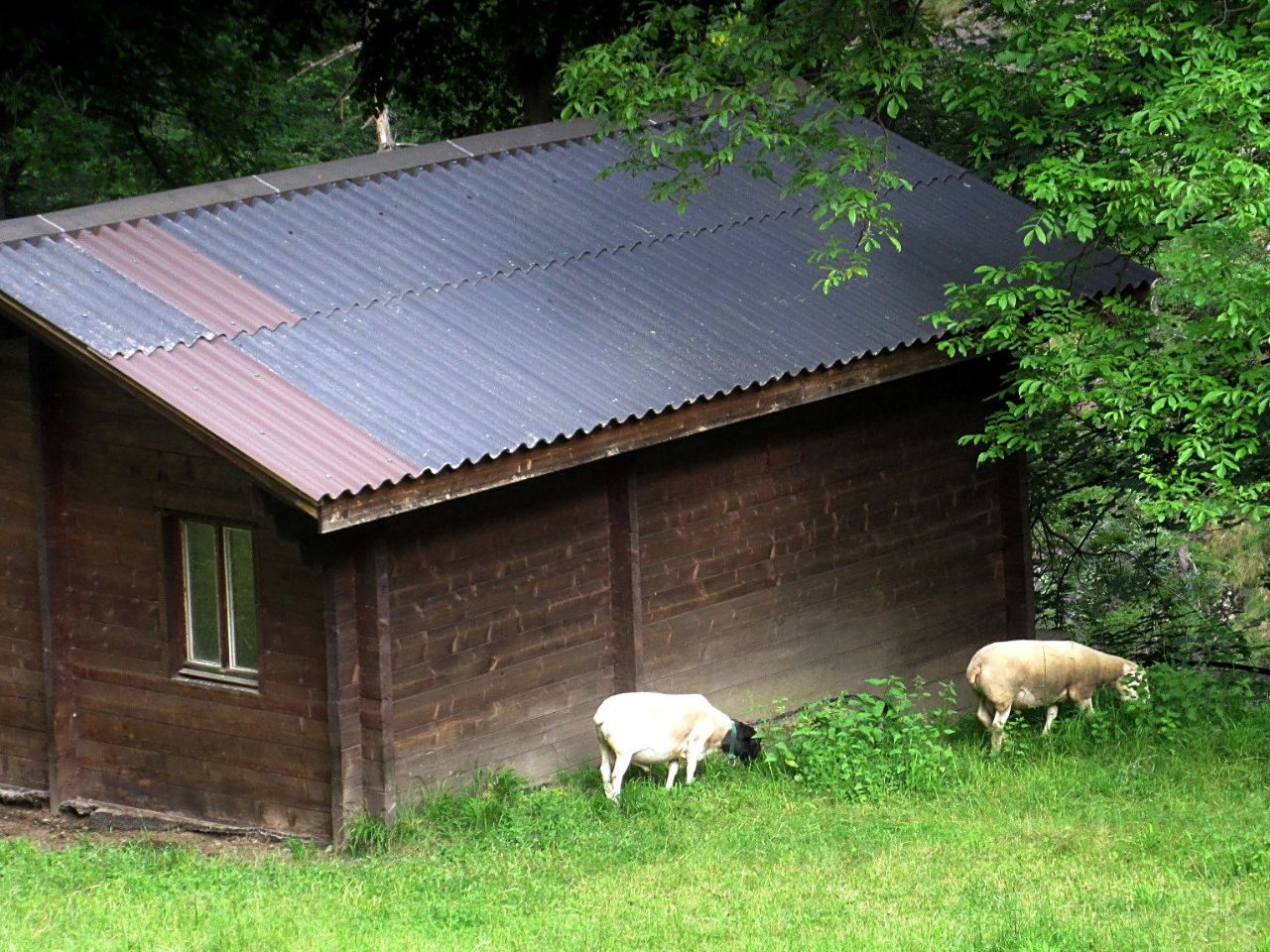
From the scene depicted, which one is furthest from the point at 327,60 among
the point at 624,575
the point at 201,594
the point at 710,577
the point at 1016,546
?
the point at 201,594

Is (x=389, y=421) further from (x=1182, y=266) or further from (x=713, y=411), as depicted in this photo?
(x=1182, y=266)

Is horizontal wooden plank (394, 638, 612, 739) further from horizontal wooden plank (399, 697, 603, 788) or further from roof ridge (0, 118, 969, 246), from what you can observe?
roof ridge (0, 118, 969, 246)

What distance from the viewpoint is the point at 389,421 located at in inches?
411

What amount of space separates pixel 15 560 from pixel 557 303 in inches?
146

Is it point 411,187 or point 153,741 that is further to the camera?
point 411,187

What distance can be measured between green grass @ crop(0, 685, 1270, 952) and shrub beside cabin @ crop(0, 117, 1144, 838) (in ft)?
2.79

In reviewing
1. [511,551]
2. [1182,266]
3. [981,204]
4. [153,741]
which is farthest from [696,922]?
[981,204]

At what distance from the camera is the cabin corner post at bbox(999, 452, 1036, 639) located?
48.7ft

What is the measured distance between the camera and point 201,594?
11453 millimetres

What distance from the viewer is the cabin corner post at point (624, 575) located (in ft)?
39.3

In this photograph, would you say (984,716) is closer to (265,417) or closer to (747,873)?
(747,873)

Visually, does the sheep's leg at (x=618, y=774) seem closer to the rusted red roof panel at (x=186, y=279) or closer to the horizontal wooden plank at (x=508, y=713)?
the horizontal wooden plank at (x=508, y=713)

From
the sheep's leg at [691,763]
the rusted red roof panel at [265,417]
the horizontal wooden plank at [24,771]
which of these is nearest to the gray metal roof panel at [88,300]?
the rusted red roof panel at [265,417]

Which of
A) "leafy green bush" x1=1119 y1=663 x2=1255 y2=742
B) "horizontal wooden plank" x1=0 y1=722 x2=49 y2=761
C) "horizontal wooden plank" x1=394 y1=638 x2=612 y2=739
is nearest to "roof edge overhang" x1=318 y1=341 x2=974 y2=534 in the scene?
"horizontal wooden plank" x1=394 y1=638 x2=612 y2=739
